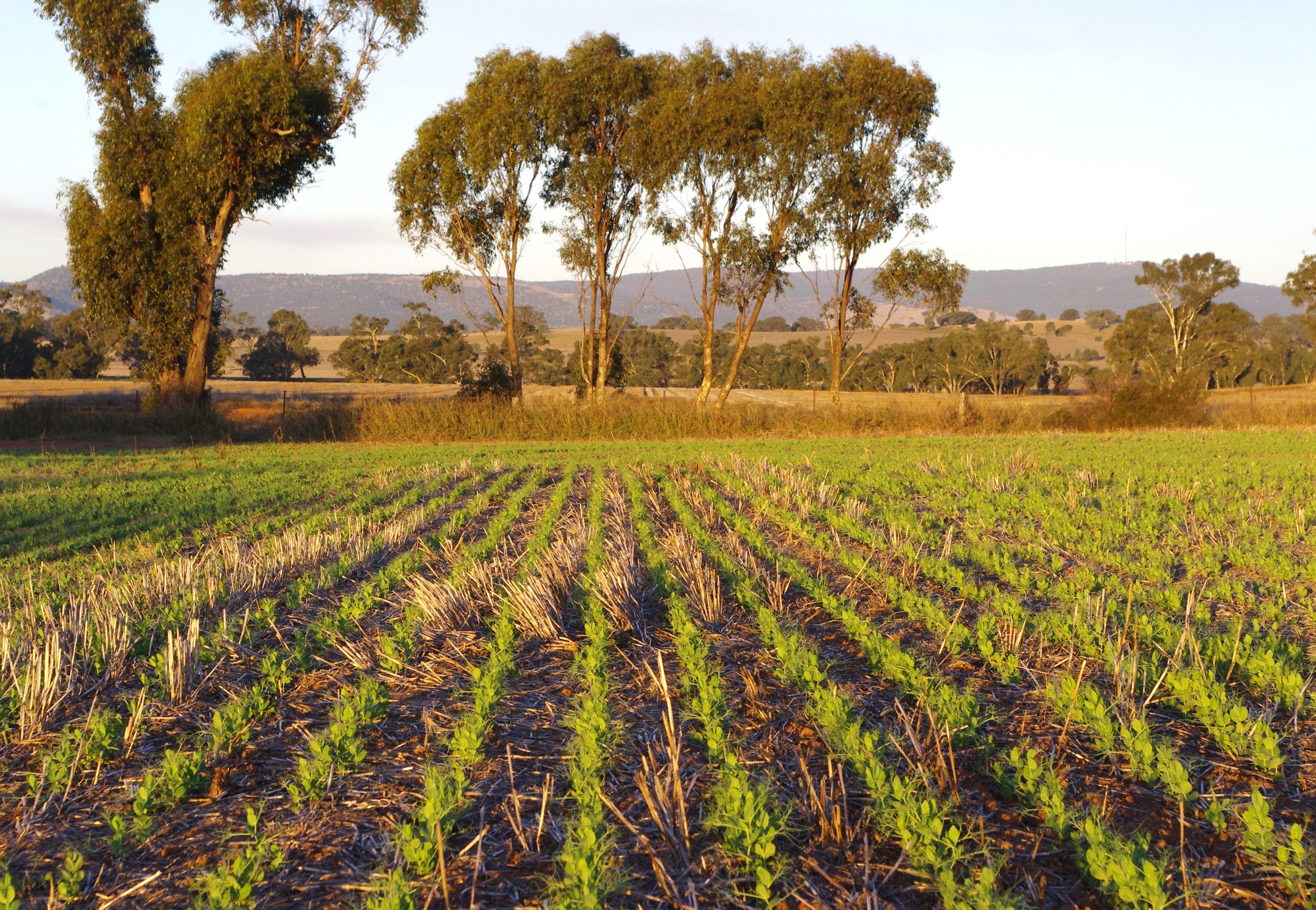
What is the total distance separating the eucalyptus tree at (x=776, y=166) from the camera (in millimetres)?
30812

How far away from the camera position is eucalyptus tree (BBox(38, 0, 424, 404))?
28.1 meters

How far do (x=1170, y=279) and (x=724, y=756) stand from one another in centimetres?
7461

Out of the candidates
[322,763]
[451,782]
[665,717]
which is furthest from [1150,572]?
[322,763]

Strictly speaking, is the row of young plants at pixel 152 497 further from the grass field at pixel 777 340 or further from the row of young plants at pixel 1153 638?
the grass field at pixel 777 340

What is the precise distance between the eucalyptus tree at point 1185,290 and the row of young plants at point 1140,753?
6818 centimetres

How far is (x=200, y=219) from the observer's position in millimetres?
29281

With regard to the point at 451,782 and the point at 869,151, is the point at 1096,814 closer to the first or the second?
the point at 451,782

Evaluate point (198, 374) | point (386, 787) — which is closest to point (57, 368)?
point (198, 374)

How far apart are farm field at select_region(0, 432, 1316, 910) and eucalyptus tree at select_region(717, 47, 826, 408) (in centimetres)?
2372

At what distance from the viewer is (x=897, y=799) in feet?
11.9

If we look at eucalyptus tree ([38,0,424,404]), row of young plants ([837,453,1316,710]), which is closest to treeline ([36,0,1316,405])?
eucalyptus tree ([38,0,424,404])

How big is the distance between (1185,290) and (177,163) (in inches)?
2602

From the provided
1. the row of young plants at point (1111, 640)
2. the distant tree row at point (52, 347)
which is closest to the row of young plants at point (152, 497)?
the row of young plants at point (1111, 640)

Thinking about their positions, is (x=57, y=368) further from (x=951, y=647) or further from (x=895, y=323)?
(x=951, y=647)
